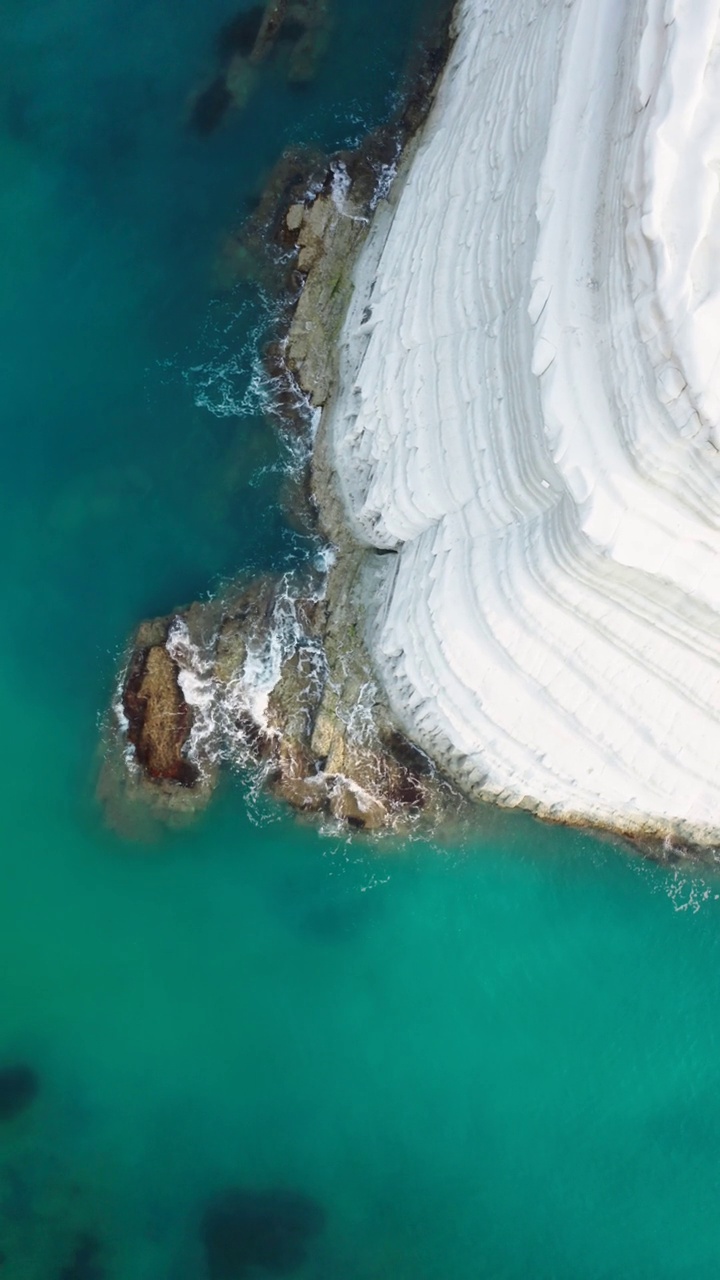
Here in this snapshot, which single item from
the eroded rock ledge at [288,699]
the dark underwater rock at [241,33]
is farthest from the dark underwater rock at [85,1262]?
the dark underwater rock at [241,33]

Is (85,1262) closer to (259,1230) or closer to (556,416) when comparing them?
(259,1230)

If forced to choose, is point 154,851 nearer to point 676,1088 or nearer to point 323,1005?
point 323,1005

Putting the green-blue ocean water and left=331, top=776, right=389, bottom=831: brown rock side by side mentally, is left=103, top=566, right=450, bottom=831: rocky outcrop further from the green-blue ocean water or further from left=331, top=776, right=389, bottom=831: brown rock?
the green-blue ocean water

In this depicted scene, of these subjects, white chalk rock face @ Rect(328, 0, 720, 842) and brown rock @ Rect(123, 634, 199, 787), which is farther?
brown rock @ Rect(123, 634, 199, 787)

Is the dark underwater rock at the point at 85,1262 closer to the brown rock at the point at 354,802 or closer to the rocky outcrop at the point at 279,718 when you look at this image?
the rocky outcrop at the point at 279,718

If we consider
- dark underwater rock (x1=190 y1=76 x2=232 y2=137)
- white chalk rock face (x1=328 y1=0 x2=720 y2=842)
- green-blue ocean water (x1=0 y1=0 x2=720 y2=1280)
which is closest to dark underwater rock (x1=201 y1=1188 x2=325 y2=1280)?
green-blue ocean water (x1=0 y1=0 x2=720 y2=1280)

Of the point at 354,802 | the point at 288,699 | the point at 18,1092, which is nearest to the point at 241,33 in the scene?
the point at 288,699

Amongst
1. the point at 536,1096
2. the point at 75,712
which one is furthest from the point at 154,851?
the point at 536,1096
